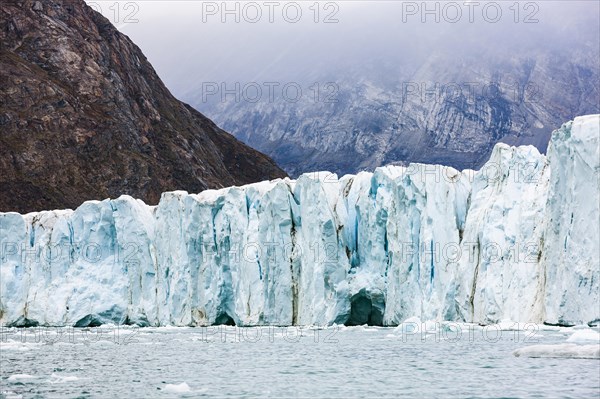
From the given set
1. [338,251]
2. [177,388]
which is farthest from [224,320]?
[177,388]

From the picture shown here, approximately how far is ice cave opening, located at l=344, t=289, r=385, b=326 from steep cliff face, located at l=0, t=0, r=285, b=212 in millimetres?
41228

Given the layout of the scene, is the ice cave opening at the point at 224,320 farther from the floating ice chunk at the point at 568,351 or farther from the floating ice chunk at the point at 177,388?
the floating ice chunk at the point at 177,388

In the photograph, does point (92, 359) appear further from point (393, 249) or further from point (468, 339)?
point (393, 249)

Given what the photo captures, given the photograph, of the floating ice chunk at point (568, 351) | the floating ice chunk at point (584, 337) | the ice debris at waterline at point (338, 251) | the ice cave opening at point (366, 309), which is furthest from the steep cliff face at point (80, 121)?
the floating ice chunk at point (568, 351)

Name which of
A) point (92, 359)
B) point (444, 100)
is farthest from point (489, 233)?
point (444, 100)

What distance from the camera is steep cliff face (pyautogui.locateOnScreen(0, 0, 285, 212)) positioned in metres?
71.5

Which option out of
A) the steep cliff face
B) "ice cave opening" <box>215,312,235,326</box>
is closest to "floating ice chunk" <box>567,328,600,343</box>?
"ice cave opening" <box>215,312,235,326</box>

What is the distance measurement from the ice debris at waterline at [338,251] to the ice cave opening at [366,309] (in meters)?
0.05

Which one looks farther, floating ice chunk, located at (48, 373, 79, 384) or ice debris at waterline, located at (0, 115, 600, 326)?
ice debris at waterline, located at (0, 115, 600, 326)

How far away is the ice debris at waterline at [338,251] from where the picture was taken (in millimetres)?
25500

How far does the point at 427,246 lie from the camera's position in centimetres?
2934

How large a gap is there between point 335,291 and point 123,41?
7081cm

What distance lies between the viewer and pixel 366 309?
31.6 m

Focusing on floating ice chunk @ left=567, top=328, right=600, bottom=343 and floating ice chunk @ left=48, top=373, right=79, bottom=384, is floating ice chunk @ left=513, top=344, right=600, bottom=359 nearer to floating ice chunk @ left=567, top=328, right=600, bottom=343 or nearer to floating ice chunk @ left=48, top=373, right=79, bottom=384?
floating ice chunk @ left=567, top=328, right=600, bottom=343
